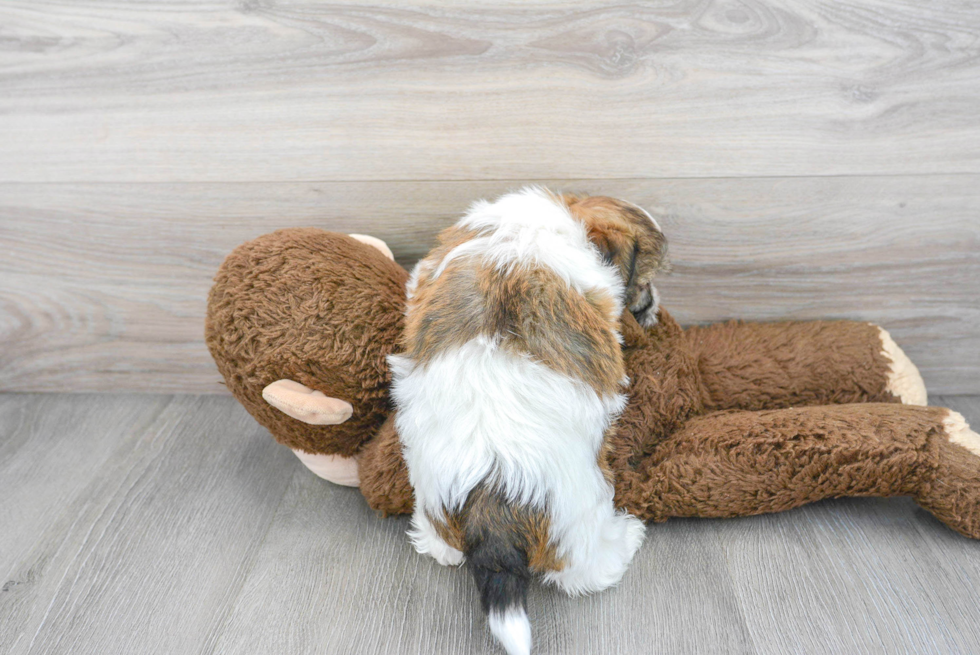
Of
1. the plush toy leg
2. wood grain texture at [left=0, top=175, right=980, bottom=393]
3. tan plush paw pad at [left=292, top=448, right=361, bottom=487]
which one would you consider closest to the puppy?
tan plush paw pad at [left=292, top=448, right=361, bottom=487]

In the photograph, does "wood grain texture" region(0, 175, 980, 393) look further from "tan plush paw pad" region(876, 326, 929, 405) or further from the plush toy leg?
the plush toy leg

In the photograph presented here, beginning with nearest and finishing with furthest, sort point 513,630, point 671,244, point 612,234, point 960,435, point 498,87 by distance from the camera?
point 513,630 → point 612,234 → point 960,435 → point 498,87 → point 671,244

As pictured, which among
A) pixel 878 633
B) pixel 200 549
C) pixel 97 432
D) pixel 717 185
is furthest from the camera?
pixel 97 432

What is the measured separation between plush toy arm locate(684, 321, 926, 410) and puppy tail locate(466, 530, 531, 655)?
55 cm

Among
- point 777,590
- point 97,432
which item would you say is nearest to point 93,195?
point 97,432

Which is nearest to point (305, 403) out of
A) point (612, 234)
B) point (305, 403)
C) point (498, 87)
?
point (305, 403)

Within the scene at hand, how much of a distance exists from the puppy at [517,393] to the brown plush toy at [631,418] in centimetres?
15

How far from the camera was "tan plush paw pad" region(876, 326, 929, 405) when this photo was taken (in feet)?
4.24

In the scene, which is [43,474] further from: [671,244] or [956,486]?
[956,486]

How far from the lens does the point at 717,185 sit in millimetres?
1291

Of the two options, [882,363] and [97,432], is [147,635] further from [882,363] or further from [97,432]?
[882,363]

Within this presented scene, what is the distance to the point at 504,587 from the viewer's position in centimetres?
92

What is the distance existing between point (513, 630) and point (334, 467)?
51 cm

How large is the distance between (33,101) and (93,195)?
0.20 metres
